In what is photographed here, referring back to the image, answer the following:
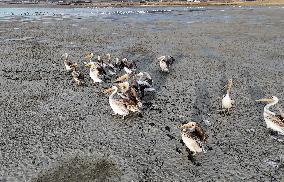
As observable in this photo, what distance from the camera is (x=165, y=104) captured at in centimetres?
1534

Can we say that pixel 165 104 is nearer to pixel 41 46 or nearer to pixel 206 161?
pixel 206 161

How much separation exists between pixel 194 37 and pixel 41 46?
12.6m

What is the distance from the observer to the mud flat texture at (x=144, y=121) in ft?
34.4

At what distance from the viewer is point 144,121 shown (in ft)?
44.7

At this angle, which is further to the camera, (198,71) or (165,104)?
(198,71)

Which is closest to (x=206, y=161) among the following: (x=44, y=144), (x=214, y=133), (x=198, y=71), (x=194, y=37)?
(x=214, y=133)

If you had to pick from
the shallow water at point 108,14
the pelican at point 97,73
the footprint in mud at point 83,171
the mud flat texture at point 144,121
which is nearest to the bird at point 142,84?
the mud flat texture at point 144,121

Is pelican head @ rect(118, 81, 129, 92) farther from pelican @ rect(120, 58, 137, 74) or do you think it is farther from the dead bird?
pelican @ rect(120, 58, 137, 74)

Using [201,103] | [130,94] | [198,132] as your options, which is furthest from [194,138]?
[201,103]

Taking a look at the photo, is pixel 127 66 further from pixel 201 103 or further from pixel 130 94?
pixel 201 103

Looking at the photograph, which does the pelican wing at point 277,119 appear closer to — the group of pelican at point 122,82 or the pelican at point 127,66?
the group of pelican at point 122,82

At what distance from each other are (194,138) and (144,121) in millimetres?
3103

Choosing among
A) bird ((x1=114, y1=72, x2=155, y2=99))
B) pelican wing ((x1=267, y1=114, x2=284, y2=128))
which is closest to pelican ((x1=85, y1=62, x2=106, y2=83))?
bird ((x1=114, y1=72, x2=155, y2=99))

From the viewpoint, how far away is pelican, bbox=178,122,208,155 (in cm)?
1084
